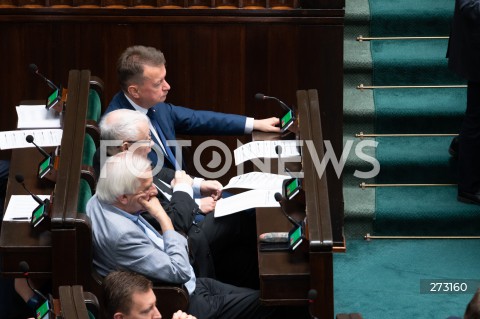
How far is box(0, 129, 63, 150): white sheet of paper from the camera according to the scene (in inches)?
208

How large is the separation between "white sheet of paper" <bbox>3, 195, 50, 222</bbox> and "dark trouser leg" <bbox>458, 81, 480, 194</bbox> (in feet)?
8.90

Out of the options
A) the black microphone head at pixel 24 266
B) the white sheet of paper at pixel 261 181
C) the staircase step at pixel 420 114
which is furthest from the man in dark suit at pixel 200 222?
the staircase step at pixel 420 114

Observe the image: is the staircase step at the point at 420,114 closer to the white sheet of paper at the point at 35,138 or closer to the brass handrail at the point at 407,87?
the brass handrail at the point at 407,87

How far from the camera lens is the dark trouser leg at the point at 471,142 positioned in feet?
21.3

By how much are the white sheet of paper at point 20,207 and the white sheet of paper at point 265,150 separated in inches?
41.0

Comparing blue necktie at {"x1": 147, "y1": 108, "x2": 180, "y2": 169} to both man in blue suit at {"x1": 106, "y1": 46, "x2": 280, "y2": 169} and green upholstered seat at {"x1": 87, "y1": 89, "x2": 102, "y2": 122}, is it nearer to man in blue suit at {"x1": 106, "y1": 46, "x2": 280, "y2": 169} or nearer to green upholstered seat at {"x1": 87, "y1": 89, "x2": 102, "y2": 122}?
man in blue suit at {"x1": 106, "y1": 46, "x2": 280, "y2": 169}

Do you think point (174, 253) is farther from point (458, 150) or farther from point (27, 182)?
point (458, 150)

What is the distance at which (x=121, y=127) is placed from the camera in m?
5.03

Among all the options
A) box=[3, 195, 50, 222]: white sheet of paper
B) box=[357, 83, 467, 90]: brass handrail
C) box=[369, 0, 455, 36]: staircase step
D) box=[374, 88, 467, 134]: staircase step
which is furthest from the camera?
box=[369, 0, 455, 36]: staircase step

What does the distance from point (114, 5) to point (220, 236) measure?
184 centimetres

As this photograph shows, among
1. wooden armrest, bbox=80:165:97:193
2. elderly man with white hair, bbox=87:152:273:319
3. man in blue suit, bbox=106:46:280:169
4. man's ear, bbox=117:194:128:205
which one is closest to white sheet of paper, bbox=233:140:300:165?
man in blue suit, bbox=106:46:280:169

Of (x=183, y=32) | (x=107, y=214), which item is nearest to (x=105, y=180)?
(x=107, y=214)

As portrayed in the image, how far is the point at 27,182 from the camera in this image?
5.02 meters

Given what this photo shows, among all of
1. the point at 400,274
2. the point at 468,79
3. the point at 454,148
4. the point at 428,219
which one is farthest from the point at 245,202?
the point at 454,148
